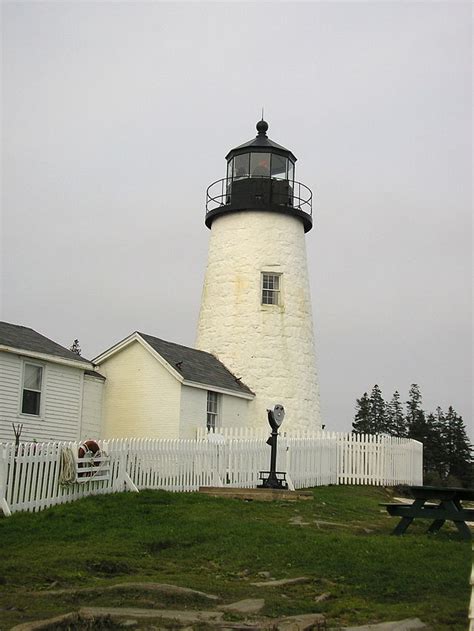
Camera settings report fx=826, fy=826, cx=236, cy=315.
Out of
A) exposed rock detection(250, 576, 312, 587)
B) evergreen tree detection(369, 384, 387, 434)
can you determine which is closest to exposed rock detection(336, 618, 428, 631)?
exposed rock detection(250, 576, 312, 587)

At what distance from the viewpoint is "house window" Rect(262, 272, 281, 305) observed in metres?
27.4

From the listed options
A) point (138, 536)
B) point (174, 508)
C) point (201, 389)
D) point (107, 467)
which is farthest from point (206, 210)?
point (138, 536)

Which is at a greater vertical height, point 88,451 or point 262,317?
point 262,317

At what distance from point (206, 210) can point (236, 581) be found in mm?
20882

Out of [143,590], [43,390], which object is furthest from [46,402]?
[143,590]

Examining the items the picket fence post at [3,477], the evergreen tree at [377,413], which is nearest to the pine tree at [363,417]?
the evergreen tree at [377,413]

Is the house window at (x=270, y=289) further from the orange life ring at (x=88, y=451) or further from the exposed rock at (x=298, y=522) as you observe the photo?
the exposed rock at (x=298, y=522)

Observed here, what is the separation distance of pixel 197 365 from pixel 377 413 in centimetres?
3452

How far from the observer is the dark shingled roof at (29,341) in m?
20.4

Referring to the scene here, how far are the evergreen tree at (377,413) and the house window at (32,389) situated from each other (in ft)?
123

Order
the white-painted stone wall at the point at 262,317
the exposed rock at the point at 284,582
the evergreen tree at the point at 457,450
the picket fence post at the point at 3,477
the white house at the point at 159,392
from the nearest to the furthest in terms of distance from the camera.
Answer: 1. the exposed rock at the point at 284,582
2. the picket fence post at the point at 3,477
3. the white house at the point at 159,392
4. the white-painted stone wall at the point at 262,317
5. the evergreen tree at the point at 457,450

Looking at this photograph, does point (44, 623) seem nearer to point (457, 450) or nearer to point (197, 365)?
point (197, 365)

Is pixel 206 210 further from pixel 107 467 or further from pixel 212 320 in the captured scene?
pixel 107 467

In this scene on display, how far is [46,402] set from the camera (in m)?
21.4
